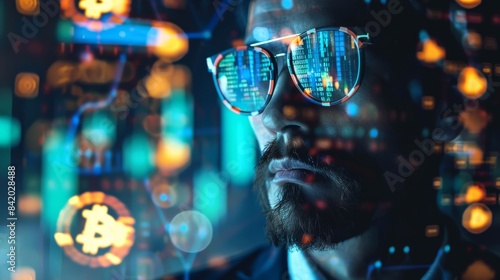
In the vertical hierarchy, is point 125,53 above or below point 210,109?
above

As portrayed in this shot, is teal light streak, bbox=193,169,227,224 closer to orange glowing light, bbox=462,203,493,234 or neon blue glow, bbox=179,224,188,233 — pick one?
neon blue glow, bbox=179,224,188,233

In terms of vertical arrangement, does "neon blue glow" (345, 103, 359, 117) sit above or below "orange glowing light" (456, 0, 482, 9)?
below

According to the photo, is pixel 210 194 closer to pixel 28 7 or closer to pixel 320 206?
pixel 320 206

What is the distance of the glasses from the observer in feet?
3.46

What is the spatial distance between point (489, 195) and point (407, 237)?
238 millimetres

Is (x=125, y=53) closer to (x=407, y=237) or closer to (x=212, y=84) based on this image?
(x=212, y=84)

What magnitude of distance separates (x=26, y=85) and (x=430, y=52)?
2.58ft

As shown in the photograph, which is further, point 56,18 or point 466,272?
point 466,272

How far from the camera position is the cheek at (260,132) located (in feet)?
3.65

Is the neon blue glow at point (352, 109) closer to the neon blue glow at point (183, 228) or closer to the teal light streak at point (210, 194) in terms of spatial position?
the teal light streak at point (210, 194)

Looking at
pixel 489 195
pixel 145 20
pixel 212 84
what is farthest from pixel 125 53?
pixel 489 195

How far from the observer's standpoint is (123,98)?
1.08 metres

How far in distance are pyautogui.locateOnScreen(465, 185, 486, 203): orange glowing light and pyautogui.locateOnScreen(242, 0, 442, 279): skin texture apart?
18 cm

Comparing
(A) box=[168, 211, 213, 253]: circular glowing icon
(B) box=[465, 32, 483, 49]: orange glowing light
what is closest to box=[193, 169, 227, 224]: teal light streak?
(A) box=[168, 211, 213, 253]: circular glowing icon
